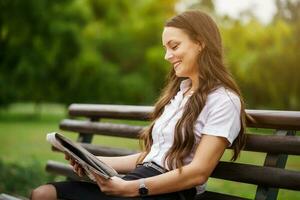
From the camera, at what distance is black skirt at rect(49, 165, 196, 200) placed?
120 inches

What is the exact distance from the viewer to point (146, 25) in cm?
4403

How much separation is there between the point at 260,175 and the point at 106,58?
40.6 m

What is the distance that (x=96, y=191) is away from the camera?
317 cm

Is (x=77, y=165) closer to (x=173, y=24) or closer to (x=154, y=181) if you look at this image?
(x=154, y=181)

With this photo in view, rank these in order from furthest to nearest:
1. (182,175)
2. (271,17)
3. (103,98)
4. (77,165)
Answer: (103,98), (271,17), (77,165), (182,175)

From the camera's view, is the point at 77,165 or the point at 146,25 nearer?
the point at 77,165

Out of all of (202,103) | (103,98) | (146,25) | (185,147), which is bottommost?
(185,147)

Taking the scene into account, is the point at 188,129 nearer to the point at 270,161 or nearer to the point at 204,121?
the point at 204,121

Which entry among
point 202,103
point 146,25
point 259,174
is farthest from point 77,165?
point 146,25

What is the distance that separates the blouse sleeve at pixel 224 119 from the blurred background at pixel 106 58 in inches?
13.0

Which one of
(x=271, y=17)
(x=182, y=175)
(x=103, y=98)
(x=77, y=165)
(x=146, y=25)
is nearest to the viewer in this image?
(x=182, y=175)

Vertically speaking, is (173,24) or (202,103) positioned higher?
(173,24)

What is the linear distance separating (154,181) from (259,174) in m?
0.58

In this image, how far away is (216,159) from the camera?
9.65 feet
